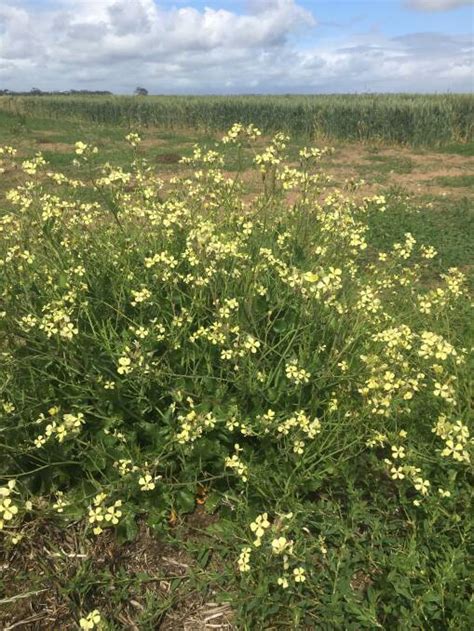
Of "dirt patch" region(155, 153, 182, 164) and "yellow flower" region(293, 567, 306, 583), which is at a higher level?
"dirt patch" region(155, 153, 182, 164)

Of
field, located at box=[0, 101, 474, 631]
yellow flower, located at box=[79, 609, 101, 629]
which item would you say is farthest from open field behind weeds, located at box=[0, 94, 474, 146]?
yellow flower, located at box=[79, 609, 101, 629]

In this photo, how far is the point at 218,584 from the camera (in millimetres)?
2270

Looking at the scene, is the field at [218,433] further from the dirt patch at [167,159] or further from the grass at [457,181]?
the dirt patch at [167,159]

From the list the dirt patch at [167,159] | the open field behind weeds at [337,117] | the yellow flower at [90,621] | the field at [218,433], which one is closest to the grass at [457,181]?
the open field behind weeds at [337,117]

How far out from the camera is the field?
6.88 ft

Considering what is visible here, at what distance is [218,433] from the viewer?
8.41ft

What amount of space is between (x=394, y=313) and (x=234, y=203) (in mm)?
1379

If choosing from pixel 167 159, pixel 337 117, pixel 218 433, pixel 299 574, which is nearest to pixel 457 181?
pixel 167 159

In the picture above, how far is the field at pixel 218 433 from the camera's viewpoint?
2.10 metres

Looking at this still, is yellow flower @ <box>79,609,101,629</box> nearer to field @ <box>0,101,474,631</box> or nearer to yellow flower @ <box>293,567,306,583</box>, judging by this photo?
field @ <box>0,101,474,631</box>

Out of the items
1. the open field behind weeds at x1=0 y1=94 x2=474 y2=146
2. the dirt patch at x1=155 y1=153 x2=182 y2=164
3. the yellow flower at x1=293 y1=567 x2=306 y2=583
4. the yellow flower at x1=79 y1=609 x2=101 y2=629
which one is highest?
the open field behind weeds at x1=0 y1=94 x2=474 y2=146

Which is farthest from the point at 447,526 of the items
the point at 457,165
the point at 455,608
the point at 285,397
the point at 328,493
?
the point at 457,165

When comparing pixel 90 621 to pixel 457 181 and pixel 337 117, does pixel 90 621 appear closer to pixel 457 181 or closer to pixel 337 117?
pixel 457 181

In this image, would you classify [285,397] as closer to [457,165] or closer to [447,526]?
[447,526]
